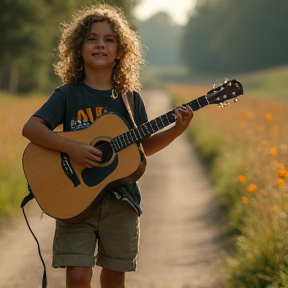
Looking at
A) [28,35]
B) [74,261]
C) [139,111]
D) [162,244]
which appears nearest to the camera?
[74,261]

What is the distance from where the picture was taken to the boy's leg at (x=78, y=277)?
317 centimetres

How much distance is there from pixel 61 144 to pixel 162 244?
303 centimetres

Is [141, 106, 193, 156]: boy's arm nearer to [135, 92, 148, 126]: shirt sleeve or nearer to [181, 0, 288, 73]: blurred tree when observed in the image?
[135, 92, 148, 126]: shirt sleeve

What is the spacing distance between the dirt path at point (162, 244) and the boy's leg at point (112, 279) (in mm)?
1411

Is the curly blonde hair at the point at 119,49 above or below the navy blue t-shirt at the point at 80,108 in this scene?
above

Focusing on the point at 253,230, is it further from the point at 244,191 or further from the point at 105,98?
the point at 105,98

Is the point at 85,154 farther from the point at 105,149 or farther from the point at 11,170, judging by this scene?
the point at 11,170

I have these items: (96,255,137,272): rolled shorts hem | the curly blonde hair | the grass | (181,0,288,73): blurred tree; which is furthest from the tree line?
the grass

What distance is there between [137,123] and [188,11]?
118 m

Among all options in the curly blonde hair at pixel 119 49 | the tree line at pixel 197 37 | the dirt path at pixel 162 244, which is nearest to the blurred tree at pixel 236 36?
the tree line at pixel 197 37

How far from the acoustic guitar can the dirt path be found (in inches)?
63.7

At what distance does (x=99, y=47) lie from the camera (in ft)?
11.1

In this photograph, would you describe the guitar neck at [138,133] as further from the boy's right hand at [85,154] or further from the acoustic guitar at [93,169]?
the boy's right hand at [85,154]

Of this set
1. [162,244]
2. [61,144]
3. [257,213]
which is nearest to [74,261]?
[61,144]
